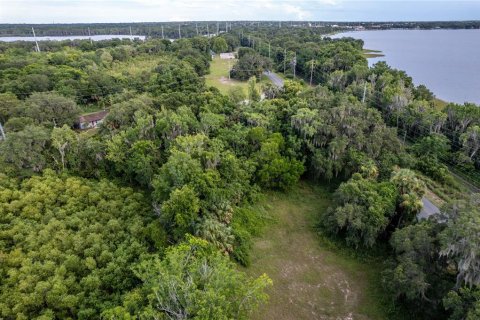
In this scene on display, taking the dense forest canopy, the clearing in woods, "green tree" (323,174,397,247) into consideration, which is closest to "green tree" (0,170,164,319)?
the dense forest canopy

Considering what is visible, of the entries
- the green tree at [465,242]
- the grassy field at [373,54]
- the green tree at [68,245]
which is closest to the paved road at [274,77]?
the grassy field at [373,54]

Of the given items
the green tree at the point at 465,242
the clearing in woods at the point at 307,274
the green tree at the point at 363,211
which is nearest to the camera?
the green tree at the point at 465,242

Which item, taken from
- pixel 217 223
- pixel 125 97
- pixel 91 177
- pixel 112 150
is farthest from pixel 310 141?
pixel 125 97

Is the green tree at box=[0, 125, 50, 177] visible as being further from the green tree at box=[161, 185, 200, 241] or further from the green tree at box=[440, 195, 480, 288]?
the green tree at box=[440, 195, 480, 288]

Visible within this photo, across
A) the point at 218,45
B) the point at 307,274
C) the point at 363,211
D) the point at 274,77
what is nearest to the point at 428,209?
the point at 363,211

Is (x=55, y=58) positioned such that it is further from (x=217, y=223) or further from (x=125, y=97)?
(x=217, y=223)

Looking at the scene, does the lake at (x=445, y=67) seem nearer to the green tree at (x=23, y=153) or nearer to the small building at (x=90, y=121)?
the small building at (x=90, y=121)

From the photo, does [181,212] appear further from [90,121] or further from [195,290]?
[90,121]

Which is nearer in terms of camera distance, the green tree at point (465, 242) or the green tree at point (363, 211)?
the green tree at point (465, 242)
